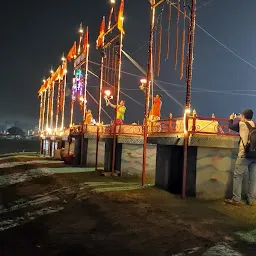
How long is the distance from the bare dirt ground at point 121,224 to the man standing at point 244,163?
456 mm

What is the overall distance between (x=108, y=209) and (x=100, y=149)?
15217mm

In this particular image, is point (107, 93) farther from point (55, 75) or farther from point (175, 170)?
point (55, 75)

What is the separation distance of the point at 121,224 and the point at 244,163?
441 centimetres

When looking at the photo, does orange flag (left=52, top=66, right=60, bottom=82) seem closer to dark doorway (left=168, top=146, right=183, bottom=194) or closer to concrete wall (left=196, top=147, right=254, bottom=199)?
dark doorway (left=168, top=146, right=183, bottom=194)

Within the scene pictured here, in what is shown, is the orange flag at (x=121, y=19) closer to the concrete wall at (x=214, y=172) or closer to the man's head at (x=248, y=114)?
the concrete wall at (x=214, y=172)

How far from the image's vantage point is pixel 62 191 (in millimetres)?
13055

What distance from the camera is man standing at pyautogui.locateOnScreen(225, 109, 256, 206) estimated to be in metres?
10.1

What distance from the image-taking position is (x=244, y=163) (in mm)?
10180

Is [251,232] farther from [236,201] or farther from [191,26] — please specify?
[191,26]

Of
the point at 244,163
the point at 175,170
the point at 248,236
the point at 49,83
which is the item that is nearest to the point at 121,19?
the point at 175,170

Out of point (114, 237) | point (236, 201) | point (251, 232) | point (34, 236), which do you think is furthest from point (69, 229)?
point (236, 201)

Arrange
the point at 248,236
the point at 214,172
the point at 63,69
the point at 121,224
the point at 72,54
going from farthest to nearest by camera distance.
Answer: the point at 63,69, the point at 72,54, the point at 214,172, the point at 121,224, the point at 248,236

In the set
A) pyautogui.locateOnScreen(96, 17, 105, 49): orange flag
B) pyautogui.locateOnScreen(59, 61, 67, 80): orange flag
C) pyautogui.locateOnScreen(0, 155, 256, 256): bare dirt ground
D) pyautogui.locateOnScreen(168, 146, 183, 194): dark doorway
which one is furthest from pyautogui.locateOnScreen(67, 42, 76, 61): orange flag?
pyautogui.locateOnScreen(0, 155, 256, 256): bare dirt ground

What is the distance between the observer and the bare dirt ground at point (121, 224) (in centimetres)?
623
